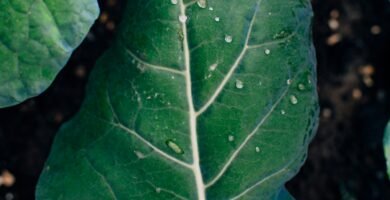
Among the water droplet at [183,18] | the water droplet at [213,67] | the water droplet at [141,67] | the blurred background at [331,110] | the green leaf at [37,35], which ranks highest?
the green leaf at [37,35]

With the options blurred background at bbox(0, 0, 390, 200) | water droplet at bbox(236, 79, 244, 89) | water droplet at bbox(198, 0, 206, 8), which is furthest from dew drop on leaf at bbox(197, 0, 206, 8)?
blurred background at bbox(0, 0, 390, 200)

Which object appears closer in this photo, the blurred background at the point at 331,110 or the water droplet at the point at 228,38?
the water droplet at the point at 228,38

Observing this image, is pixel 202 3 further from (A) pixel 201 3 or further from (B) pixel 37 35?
(B) pixel 37 35

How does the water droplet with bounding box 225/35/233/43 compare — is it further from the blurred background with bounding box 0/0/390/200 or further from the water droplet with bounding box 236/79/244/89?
the blurred background with bounding box 0/0/390/200

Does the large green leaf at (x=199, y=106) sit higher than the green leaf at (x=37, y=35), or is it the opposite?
the green leaf at (x=37, y=35)

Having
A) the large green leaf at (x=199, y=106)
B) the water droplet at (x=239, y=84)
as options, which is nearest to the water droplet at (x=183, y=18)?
the large green leaf at (x=199, y=106)

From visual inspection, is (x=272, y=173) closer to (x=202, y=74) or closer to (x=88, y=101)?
(x=202, y=74)

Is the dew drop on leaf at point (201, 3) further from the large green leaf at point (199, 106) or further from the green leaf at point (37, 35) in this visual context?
the green leaf at point (37, 35)

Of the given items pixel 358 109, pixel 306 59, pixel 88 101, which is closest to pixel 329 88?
pixel 358 109
